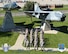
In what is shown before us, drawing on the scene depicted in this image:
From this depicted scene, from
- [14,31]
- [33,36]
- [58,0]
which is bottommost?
[58,0]

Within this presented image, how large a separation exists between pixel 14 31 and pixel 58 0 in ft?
157

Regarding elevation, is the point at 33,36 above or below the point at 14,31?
above

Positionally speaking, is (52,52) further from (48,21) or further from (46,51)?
(48,21)

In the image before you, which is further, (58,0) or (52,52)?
(58,0)

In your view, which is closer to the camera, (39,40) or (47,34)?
(39,40)

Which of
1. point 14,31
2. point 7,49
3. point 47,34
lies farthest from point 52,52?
point 14,31

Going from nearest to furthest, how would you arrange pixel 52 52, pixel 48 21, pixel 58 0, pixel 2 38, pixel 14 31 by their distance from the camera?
1. pixel 52 52
2. pixel 2 38
3. pixel 14 31
4. pixel 48 21
5. pixel 58 0

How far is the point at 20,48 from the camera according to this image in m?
28.2

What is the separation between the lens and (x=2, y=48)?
1099 inches

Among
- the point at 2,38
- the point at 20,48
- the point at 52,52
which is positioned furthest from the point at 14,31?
the point at 52,52

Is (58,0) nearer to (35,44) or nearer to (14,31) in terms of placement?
(14,31)

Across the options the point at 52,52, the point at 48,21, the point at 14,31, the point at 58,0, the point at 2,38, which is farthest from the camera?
the point at 58,0

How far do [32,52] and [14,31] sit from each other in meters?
8.03

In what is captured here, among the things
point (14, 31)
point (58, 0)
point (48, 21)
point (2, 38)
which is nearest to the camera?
point (2, 38)
